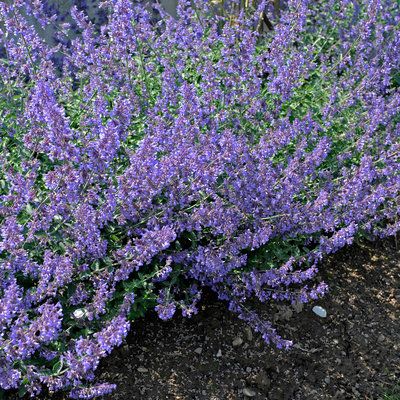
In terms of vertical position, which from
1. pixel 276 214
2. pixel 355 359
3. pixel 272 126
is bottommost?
pixel 355 359

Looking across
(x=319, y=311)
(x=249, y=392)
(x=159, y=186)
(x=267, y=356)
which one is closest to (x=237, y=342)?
(x=267, y=356)

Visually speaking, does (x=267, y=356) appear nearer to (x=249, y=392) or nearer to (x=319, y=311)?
(x=249, y=392)

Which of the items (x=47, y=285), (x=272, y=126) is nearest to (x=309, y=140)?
(x=272, y=126)

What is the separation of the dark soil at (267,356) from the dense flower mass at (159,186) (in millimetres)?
154

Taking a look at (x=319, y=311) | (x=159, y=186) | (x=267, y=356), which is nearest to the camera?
(x=159, y=186)

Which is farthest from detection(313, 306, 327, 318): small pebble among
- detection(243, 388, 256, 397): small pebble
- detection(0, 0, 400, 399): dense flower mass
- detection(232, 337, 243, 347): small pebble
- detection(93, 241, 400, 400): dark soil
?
detection(243, 388, 256, 397): small pebble

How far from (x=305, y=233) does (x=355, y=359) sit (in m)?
0.72

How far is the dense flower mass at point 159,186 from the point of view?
10.0 feet

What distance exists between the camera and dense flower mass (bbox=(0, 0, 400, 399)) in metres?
3.06

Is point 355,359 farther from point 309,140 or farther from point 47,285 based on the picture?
point 47,285

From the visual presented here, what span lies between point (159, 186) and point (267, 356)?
1.15 meters

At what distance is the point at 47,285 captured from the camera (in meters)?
3.18

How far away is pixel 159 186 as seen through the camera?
325cm

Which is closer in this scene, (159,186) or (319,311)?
(159,186)
